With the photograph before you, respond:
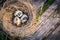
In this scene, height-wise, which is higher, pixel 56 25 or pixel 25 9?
pixel 25 9

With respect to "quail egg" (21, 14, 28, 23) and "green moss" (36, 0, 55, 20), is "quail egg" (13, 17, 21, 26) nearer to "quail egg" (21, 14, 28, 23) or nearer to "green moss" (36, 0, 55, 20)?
"quail egg" (21, 14, 28, 23)

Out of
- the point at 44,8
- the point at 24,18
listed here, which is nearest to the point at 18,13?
the point at 24,18

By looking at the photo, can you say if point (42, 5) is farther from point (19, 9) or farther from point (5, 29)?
point (5, 29)

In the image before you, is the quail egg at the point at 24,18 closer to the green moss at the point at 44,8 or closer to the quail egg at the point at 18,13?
the quail egg at the point at 18,13

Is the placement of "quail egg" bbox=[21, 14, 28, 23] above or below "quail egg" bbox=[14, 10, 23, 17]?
below

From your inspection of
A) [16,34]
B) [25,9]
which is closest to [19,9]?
[25,9]

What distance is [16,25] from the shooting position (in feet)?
10.8

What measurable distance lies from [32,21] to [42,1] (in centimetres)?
26

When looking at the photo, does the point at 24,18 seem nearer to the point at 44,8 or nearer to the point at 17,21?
the point at 17,21

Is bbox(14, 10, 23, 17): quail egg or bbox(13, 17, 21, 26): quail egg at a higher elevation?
bbox(14, 10, 23, 17): quail egg

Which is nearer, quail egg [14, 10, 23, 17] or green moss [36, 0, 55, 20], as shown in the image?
green moss [36, 0, 55, 20]

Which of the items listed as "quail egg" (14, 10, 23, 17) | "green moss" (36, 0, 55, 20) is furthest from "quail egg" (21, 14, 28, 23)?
"green moss" (36, 0, 55, 20)

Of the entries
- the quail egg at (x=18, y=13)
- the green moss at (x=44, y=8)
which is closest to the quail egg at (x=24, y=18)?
the quail egg at (x=18, y=13)

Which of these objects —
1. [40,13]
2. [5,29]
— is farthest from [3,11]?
[40,13]
